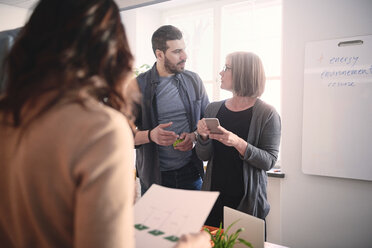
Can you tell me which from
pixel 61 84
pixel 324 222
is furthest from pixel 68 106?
pixel 324 222

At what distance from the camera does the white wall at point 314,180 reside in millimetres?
2607

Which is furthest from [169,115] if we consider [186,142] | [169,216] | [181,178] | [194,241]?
[194,241]

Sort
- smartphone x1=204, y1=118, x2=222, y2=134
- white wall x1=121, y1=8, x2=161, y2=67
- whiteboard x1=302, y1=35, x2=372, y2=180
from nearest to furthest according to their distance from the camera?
smartphone x1=204, y1=118, x2=222, y2=134, whiteboard x1=302, y1=35, x2=372, y2=180, white wall x1=121, y1=8, x2=161, y2=67

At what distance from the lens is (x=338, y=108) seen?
8.80ft

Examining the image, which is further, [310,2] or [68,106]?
[310,2]

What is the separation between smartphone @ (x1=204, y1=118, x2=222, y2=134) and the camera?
5.66 feet

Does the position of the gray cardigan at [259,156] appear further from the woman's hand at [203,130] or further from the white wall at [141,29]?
the white wall at [141,29]

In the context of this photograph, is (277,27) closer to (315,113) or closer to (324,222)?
(315,113)

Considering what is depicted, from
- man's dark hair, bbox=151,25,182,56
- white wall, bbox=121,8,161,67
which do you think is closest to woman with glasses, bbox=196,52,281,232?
man's dark hair, bbox=151,25,182,56

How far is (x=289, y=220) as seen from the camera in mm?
2936

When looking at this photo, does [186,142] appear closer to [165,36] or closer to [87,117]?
[165,36]

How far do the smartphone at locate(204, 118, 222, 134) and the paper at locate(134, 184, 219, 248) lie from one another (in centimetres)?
91

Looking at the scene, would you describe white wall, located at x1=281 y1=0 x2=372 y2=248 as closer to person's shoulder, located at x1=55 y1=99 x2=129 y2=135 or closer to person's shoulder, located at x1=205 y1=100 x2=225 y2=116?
person's shoulder, located at x1=205 y1=100 x2=225 y2=116

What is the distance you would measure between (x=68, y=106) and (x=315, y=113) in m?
2.71
